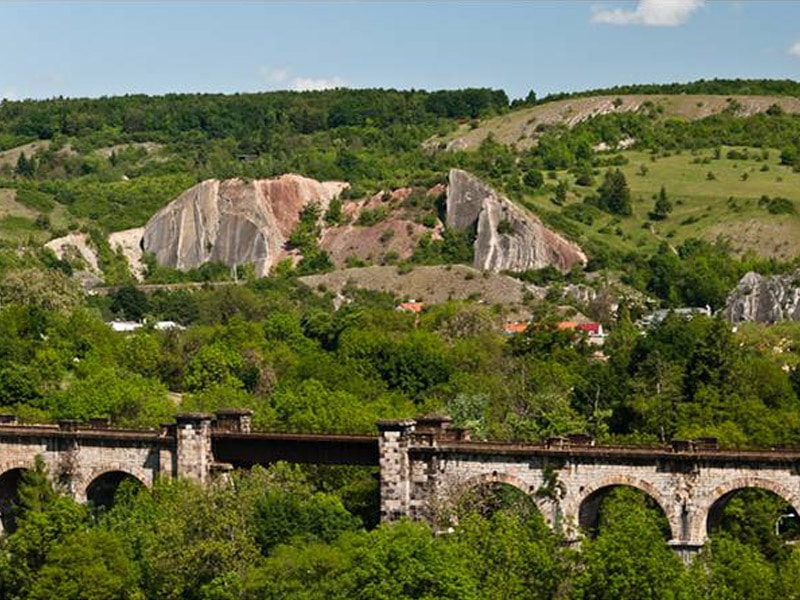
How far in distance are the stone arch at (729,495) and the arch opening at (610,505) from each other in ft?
4.03

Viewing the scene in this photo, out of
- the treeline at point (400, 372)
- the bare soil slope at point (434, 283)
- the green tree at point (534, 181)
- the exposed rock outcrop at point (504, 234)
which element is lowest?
the treeline at point (400, 372)

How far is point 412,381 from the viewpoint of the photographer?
379 ft

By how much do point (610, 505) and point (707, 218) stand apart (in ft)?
397

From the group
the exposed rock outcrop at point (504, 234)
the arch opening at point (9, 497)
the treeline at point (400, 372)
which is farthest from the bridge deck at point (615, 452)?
the exposed rock outcrop at point (504, 234)

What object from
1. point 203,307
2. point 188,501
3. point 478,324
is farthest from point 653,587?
point 203,307

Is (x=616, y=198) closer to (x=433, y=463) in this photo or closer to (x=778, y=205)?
(x=778, y=205)

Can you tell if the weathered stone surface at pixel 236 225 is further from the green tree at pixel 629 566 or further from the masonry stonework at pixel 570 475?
the green tree at pixel 629 566

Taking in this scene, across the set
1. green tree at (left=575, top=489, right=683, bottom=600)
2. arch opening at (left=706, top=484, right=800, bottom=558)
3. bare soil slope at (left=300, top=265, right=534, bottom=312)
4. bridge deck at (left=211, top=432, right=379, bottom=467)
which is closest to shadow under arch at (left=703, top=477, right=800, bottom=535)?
arch opening at (left=706, top=484, right=800, bottom=558)

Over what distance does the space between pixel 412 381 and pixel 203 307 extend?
4849 centimetres

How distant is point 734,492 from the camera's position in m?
66.8

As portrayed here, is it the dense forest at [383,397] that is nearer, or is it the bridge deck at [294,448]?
the dense forest at [383,397]

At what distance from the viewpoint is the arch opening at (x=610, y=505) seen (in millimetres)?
67875

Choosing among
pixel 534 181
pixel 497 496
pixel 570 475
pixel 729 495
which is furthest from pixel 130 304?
pixel 729 495

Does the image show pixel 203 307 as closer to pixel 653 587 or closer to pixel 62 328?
A: pixel 62 328
